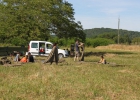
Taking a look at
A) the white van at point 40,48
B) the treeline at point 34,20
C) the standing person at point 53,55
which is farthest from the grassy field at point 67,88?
the treeline at point 34,20

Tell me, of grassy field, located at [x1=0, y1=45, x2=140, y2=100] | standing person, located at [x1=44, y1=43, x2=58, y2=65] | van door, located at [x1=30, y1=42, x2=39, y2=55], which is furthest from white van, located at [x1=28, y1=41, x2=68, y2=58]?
grassy field, located at [x1=0, y1=45, x2=140, y2=100]

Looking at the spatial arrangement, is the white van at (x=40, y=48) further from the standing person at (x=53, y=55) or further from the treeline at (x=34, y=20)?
the standing person at (x=53, y=55)

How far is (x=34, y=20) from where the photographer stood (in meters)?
33.7

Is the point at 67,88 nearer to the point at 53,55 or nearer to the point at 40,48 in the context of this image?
the point at 53,55

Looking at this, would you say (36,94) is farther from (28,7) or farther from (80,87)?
(28,7)

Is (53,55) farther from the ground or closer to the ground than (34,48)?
closer to the ground

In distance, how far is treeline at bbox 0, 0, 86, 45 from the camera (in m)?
32.6

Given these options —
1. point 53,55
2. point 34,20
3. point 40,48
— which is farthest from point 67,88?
point 34,20

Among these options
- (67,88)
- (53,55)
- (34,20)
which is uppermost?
(34,20)

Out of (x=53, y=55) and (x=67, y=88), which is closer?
(x=67, y=88)

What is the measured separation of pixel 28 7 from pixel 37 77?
2292cm

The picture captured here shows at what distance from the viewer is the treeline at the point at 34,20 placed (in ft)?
107

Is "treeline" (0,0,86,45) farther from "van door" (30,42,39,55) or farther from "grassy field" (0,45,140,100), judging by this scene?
"grassy field" (0,45,140,100)

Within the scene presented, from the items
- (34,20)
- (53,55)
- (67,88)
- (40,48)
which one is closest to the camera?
(67,88)
